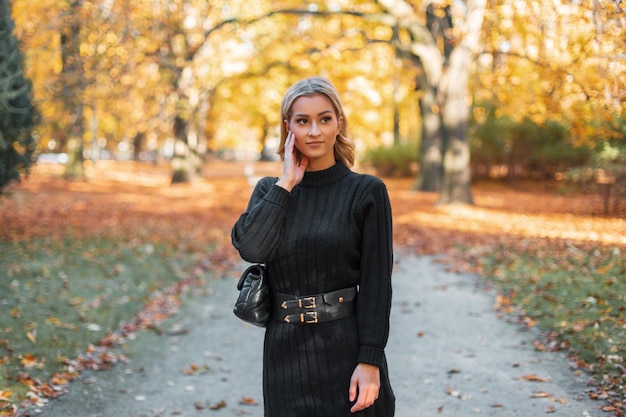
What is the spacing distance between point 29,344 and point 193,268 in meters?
5.44

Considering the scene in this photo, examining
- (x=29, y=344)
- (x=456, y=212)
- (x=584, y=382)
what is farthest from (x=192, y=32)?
(x=584, y=382)

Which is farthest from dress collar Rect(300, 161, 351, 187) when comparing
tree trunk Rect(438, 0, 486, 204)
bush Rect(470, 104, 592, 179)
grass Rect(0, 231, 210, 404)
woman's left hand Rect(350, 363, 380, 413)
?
bush Rect(470, 104, 592, 179)

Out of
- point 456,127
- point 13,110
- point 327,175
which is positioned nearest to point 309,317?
point 327,175

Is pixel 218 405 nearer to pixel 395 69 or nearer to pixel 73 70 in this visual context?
pixel 73 70

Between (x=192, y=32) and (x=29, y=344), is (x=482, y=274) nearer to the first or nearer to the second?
(x=29, y=344)

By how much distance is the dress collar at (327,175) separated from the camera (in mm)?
2854

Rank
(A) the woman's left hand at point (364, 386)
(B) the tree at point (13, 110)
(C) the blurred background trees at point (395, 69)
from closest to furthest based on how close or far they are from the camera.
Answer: (A) the woman's left hand at point (364, 386), (B) the tree at point (13, 110), (C) the blurred background trees at point (395, 69)

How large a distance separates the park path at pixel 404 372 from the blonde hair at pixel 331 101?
2900 mm

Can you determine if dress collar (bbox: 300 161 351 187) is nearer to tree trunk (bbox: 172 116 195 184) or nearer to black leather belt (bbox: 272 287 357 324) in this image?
black leather belt (bbox: 272 287 357 324)

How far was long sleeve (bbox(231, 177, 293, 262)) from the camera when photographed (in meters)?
2.74

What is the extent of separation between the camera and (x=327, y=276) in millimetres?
2730

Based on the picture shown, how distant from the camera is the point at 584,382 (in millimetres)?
5629

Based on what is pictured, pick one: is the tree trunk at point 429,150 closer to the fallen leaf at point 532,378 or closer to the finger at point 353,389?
the fallen leaf at point 532,378

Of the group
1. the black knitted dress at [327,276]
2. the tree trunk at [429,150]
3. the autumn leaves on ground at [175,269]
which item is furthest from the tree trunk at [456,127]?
the black knitted dress at [327,276]
